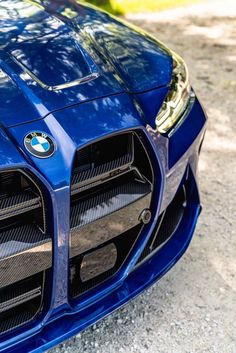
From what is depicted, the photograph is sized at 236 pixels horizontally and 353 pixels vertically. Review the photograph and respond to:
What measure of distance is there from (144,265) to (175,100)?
0.82 meters

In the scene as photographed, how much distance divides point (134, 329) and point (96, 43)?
146 cm

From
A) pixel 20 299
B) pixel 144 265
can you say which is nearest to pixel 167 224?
pixel 144 265

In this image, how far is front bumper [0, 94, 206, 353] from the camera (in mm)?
2090

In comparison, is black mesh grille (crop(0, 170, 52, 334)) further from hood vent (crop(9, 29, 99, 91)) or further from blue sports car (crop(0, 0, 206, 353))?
hood vent (crop(9, 29, 99, 91))

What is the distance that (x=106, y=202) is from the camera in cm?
211

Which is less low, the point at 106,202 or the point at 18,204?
the point at 18,204

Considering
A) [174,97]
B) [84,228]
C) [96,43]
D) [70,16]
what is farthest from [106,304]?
[70,16]

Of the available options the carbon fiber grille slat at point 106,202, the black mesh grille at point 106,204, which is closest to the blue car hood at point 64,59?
the black mesh grille at point 106,204

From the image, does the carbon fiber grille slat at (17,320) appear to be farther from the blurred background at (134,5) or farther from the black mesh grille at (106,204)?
the blurred background at (134,5)

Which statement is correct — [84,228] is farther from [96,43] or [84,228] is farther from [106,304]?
[96,43]

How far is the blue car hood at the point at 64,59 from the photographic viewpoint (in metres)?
2.07

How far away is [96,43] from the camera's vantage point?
8.40ft

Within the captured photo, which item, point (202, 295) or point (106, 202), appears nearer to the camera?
point (106, 202)

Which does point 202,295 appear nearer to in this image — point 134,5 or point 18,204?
point 18,204
